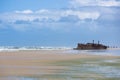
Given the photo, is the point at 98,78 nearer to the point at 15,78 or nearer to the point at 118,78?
the point at 118,78

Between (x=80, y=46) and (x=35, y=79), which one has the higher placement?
(x=80, y=46)

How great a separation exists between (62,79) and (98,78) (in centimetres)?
193

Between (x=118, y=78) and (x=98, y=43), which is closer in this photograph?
(x=118, y=78)

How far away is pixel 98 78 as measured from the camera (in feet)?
60.7

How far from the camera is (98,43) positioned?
93.2 metres

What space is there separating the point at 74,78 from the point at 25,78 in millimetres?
2562

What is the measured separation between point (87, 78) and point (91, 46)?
7446cm

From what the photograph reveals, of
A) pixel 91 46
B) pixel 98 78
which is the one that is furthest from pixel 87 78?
pixel 91 46

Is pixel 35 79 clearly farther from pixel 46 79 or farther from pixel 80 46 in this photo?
pixel 80 46

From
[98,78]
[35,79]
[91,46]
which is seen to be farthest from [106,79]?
[91,46]

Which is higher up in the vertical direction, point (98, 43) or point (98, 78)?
point (98, 43)

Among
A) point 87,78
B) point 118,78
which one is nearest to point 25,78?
point 87,78

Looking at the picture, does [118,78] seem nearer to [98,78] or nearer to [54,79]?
[98,78]

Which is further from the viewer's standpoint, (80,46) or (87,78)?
(80,46)
